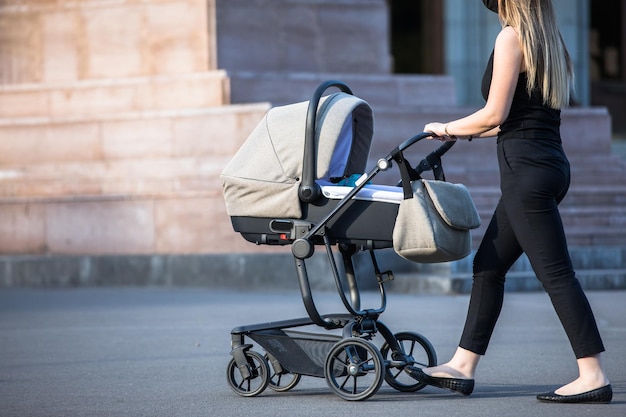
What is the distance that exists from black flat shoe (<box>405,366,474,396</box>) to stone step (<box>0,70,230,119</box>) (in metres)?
9.19

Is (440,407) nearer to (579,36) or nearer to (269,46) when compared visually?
(269,46)

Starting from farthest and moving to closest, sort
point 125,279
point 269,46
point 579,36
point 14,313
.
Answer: point 579,36 → point 269,46 → point 125,279 → point 14,313

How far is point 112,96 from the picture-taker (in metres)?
15.6

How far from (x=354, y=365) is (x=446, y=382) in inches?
18.4

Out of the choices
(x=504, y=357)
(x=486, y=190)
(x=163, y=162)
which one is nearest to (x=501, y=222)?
(x=504, y=357)

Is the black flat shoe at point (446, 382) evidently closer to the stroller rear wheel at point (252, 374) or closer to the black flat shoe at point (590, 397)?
the black flat shoe at point (590, 397)

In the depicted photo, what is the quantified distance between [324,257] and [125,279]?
93.2 inches

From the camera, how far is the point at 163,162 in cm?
1465

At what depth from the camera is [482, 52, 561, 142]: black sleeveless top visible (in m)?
5.80

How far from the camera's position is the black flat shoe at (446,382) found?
5.92m

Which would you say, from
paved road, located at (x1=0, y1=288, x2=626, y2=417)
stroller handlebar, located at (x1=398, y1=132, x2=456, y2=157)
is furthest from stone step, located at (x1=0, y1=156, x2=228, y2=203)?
stroller handlebar, located at (x1=398, y1=132, x2=456, y2=157)

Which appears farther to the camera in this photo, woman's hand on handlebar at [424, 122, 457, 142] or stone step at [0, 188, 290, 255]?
stone step at [0, 188, 290, 255]

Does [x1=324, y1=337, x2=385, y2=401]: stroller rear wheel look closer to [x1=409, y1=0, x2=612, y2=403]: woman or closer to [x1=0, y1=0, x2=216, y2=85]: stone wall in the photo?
[x1=409, y1=0, x2=612, y2=403]: woman

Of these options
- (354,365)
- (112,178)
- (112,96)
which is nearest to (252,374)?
(354,365)
